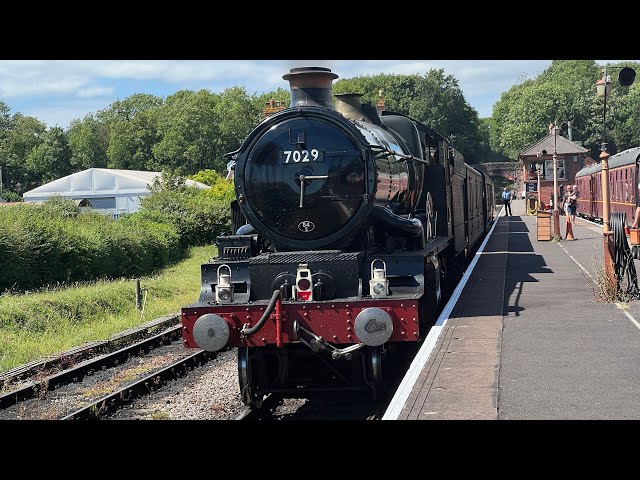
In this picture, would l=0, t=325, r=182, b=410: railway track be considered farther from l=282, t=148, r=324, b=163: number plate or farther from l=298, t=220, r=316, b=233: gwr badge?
l=282, t=148, r=324, b=163: number plate

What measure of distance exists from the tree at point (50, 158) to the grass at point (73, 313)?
56.8 metres

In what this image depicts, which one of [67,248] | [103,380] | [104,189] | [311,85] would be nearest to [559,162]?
[104,189]

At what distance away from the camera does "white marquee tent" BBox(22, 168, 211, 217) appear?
50.9m

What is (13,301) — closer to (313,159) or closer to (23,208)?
(23,208)

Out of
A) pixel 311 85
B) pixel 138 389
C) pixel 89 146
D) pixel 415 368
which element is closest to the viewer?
pixel 415 368

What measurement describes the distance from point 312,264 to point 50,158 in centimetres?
6997

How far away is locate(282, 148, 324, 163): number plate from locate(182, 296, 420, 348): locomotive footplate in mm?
1605

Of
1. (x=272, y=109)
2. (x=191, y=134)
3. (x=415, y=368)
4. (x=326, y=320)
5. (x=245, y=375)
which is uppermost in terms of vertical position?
(x=191, y=134)

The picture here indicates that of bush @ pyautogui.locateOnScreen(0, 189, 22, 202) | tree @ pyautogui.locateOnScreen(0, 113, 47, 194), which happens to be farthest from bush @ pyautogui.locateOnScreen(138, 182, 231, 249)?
tree @ pyautogui.locateOnScreen(0, 113, 47, 194)

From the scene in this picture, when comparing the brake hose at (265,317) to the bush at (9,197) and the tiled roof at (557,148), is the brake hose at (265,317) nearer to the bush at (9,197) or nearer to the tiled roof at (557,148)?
the tiled roof at (557,148)

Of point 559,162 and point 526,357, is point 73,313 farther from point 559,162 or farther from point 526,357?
point 559,162

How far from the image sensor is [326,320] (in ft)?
26.5
